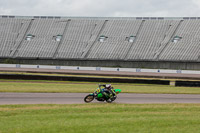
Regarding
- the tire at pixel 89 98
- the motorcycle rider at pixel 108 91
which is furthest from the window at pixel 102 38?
the tire at pixel 89 98

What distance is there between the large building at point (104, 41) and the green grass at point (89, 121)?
49.2m

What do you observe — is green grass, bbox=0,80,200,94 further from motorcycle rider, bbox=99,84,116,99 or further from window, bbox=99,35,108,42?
window, bbox=99,35,108,42

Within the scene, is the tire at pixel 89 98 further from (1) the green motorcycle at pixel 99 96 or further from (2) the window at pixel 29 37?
(2) the window at pixel 29 37

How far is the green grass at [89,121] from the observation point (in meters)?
11.9

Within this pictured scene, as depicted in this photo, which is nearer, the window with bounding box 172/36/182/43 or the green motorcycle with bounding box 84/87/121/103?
the green motorcycle with bounding box 84/87/121/103

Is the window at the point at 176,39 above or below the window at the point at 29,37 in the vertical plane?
below

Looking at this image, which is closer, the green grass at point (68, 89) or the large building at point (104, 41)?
the green grass at point (68, 89)

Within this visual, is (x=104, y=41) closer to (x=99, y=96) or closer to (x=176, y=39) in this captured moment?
(x=176, y=39)

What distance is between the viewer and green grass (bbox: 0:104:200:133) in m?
11.9

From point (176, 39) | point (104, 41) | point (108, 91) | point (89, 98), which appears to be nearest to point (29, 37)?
point (104, 41)

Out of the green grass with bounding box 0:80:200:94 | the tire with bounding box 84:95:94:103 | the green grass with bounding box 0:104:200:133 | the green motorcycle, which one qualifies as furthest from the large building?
the green grass with bounding box 0:104:200:133

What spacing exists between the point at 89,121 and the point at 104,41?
5882cm

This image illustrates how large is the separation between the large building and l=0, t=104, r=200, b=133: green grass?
49152 millimetres

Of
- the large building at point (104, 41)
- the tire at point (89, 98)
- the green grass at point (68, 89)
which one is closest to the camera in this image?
the tire at point (89, 98)
